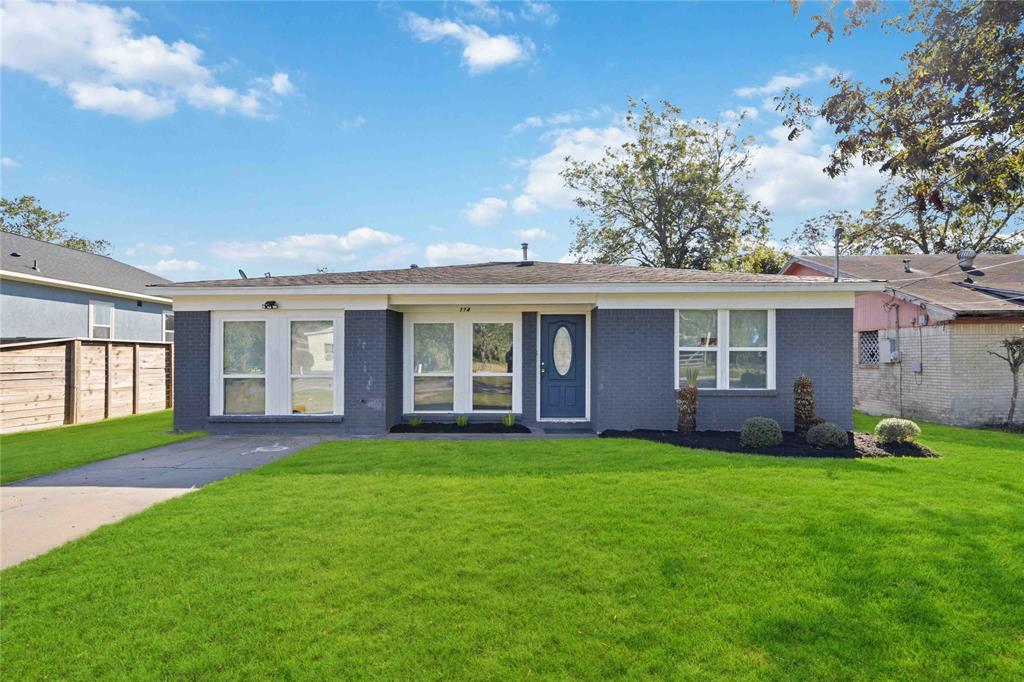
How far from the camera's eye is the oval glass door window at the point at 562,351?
10984 mm

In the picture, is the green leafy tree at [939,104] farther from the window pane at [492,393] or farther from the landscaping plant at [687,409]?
the window pane at [492,393]

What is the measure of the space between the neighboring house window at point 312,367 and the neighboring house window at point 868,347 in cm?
1455

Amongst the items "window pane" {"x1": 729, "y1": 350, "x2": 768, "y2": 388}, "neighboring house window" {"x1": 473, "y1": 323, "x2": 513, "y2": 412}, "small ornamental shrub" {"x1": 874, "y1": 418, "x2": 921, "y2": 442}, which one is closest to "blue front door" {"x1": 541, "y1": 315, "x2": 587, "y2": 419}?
"neighboring house window" {"x1": 473, "y1": 323, "x2": 513, "y2": 412}

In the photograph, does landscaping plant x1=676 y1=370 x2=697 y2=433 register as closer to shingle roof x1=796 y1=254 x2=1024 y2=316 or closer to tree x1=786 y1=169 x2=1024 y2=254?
shingle roof x1=796 y1=254 x2=1024 y2=316

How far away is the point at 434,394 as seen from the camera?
1109 centimetres

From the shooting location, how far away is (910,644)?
9.81 feet

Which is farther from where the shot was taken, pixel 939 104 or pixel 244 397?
pixel 244 397

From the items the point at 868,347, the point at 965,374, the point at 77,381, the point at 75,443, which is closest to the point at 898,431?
the point at 965,374

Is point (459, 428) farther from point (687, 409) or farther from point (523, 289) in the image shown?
point (687, 409)

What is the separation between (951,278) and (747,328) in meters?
9.96

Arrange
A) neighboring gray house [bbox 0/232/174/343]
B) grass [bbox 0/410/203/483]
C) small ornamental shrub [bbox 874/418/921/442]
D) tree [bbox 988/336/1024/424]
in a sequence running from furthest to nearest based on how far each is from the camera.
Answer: neighboring gray house [bbox 0/232/174/343], tree [bbox 988/336/1024/424], small ornamental shrub [bbox 874/418/921/442], grass [bbox 0/410/203/483]

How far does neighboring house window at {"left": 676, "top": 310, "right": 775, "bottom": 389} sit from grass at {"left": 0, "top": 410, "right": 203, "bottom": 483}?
948cm

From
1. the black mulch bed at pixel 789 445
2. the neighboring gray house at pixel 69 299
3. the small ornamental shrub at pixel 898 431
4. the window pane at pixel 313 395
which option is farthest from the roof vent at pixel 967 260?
the neighboring gray house at pixel 69 299

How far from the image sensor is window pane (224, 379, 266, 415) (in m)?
10.3
